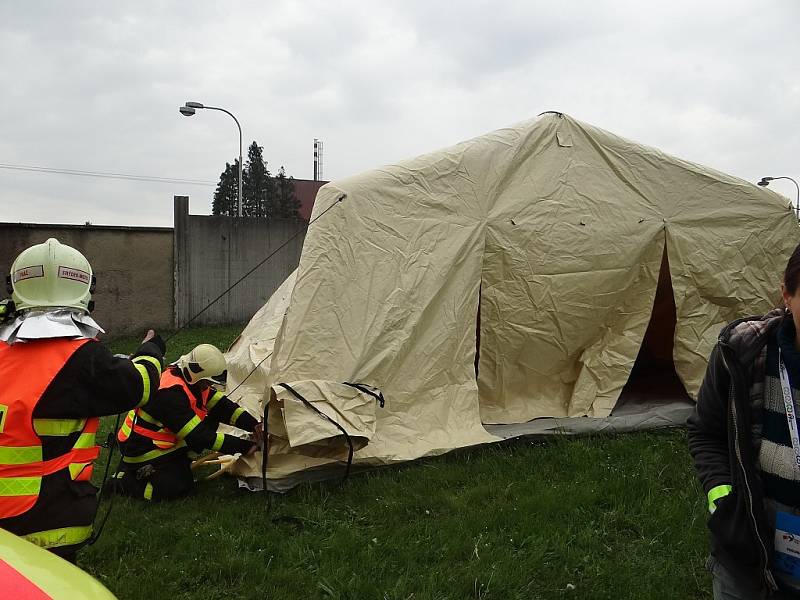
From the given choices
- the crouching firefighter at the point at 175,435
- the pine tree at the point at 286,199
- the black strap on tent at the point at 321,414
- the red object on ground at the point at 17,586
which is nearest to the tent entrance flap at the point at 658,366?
the black strap on tent at the point at 321,414

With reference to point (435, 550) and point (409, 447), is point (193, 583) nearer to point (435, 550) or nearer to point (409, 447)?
point (435, 550)

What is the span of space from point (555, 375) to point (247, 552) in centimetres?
343

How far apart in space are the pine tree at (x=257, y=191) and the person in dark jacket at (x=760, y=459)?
40484 mm

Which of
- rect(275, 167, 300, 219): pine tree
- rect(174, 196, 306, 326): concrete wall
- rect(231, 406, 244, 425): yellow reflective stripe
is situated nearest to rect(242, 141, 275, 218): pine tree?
rect(275, 167, 300, 219): pine tree

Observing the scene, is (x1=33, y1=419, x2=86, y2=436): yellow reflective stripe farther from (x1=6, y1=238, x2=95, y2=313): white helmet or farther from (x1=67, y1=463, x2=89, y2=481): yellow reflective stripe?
(x1=6, y1=238, x2=95, y2=313): white helmet

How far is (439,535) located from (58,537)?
7.08ft

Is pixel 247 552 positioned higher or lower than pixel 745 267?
lower

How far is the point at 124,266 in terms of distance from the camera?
1305 centimetres

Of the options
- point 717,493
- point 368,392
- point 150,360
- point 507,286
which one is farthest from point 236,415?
point 717,493

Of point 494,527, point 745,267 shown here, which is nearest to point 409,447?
point 494,527

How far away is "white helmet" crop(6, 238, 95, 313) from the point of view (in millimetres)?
2590

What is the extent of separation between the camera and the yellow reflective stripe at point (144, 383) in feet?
9.05

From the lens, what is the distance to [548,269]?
5.59 m

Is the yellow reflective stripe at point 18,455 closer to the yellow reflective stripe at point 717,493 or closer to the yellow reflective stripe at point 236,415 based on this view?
the yellow reflective stripe at point 236,415
